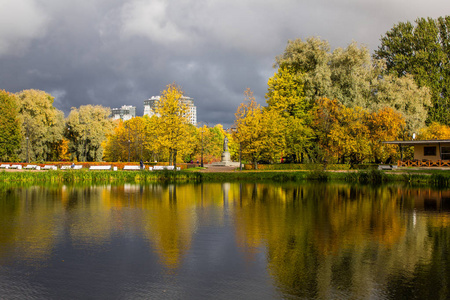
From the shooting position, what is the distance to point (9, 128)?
54.6m

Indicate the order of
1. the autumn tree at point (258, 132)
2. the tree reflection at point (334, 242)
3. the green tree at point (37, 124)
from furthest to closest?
the green tree at point (37, 124) < the autumn tree at point (258, 132) < the tree reflection at point (334, 242)

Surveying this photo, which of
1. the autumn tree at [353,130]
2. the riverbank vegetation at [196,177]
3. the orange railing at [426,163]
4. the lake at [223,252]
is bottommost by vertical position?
the lake at [223,252]

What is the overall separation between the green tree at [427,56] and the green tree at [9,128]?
195 ft

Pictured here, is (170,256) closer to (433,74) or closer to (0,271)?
(0,271)

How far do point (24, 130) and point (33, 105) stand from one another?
4.17 m

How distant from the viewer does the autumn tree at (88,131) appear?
6581cm

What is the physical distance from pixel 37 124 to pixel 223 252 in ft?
189

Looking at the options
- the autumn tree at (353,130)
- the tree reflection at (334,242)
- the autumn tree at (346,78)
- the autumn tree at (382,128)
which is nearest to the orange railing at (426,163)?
the autumn tree at (382,128)

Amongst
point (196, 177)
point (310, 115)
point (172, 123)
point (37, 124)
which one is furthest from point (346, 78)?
point (37, 124)

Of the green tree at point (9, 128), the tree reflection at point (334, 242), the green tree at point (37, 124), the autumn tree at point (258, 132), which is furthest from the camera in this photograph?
the green tree at point (37, 124)

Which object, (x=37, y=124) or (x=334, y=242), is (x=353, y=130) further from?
(x=37, y=124)

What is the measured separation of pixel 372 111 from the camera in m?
51.7

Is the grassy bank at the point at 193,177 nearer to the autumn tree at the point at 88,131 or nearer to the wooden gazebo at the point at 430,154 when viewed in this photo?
the wooden gazebo at the point at 430,154

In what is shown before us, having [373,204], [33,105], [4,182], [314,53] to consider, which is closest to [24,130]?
[33,105]
